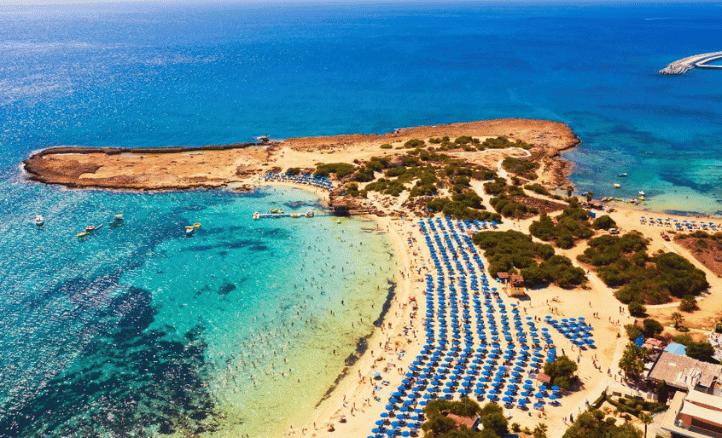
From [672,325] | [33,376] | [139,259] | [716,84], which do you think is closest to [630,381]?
[672,325]

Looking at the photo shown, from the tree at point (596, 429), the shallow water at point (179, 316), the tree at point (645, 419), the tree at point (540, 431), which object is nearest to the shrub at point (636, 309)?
the tree at point (645, 419)

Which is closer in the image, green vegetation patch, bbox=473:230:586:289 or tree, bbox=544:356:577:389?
tree, bbox=544:356:577:389

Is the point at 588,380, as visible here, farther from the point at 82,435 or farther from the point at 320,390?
the point at 82,435

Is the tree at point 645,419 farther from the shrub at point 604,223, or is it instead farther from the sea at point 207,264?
the shrub at point 604,223

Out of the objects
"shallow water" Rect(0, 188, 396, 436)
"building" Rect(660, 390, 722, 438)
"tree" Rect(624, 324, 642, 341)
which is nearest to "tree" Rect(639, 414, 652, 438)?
"building" Rect(660, 390, 722, 438)

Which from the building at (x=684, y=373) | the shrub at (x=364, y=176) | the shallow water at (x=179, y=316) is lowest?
the shallow water at (x=179, y=316)

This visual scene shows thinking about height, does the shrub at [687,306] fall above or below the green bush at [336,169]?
below

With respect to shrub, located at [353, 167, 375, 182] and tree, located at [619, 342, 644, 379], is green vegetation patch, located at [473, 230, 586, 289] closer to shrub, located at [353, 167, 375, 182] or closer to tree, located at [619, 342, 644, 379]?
tree, located at [619, 342, 644, 379]
